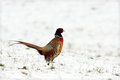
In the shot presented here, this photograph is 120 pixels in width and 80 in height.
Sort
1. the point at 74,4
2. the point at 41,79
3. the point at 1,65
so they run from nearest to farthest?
the point at 41,79, the point at 1,65, the point at 74,4

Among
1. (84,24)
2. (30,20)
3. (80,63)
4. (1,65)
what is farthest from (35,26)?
(1,65)

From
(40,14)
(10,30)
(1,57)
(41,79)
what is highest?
(40,14)

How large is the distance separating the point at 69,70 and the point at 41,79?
138cm

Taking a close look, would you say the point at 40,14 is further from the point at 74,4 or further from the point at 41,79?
the point at 41,79

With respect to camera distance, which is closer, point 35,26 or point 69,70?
point 69,70

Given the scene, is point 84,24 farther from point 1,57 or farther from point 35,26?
point 1,57

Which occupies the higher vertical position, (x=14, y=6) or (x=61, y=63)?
(x=14, y=6)

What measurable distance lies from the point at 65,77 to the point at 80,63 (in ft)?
6.48

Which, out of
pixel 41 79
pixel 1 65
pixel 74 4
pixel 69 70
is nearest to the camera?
pixel 41 79

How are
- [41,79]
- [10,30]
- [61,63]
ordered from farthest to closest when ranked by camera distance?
[10,30] < [61,63] < [41,79]

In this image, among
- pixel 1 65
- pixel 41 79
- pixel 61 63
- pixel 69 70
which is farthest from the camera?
pixel 61 63

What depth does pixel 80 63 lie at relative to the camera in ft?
29.7

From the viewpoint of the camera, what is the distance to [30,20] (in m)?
22.1

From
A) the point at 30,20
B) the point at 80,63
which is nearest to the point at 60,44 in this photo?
the point at 80,63
